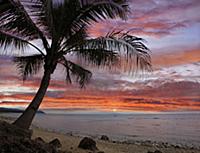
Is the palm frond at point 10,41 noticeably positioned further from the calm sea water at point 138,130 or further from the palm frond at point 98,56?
the calm sea water at point 138,130

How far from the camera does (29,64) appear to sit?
12719mm

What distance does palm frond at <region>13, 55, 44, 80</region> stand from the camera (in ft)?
41.1

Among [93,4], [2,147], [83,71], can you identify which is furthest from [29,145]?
[83,71]

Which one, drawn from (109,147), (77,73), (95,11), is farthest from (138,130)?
(95,11)

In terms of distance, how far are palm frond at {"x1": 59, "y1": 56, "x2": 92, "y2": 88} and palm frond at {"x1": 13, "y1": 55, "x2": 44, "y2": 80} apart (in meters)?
0.97

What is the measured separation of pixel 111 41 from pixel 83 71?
2.96m

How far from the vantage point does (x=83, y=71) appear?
1301 cm

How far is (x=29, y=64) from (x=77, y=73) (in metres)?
1.79

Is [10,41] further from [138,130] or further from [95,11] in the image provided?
[138,130]

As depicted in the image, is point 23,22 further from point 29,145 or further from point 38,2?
point 29,145

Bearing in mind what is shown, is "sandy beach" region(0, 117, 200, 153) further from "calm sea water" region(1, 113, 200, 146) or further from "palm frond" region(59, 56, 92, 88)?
"calm sea water" region(1, 113, 200, 146)

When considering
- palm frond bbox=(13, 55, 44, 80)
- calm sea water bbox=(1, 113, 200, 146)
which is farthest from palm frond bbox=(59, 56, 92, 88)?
calm sea water bbox=(1, 113, 200, 146)

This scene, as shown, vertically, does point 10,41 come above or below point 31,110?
above

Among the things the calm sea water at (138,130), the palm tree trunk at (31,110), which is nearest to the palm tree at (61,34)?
the palm tree trunk at (31,110)
